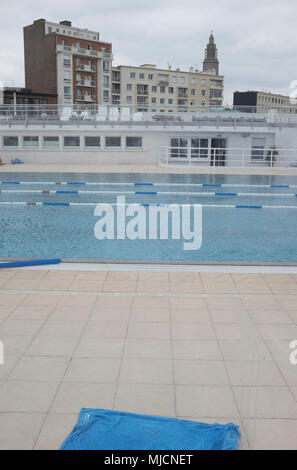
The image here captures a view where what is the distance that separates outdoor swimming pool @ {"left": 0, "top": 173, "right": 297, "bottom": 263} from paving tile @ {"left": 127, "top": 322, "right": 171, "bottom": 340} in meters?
2.42

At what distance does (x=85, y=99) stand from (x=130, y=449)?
183 ft

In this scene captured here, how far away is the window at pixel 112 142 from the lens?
24312 mm

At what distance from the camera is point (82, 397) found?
2842 mm

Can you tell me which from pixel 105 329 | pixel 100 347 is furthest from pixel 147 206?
pixel 100 347

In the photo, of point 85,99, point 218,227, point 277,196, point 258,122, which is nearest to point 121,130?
point 258,122

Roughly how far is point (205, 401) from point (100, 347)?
1090 mm

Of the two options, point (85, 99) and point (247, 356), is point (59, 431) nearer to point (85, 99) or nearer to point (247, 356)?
point (247, 356)

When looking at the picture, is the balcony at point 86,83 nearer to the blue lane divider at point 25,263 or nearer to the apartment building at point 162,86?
the apartment building at point 162,86

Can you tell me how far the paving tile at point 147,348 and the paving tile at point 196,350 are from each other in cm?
7

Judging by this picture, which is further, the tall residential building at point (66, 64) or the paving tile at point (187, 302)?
the tall residential building at point (66, 64)

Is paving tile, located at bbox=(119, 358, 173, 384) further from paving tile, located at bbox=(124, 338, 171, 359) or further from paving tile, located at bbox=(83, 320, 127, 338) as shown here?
paving tile, located at bbox=(83, 320, 127, 338)

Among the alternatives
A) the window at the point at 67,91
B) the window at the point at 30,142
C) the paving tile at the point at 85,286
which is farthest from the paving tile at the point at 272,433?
the window at the point at 67,91

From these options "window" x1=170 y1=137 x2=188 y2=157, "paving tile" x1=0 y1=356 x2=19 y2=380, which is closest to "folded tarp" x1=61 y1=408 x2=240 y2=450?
"paving tile" x1=0 y1=356 x2=19 y2=380

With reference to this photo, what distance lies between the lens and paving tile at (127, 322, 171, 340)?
149 inches
